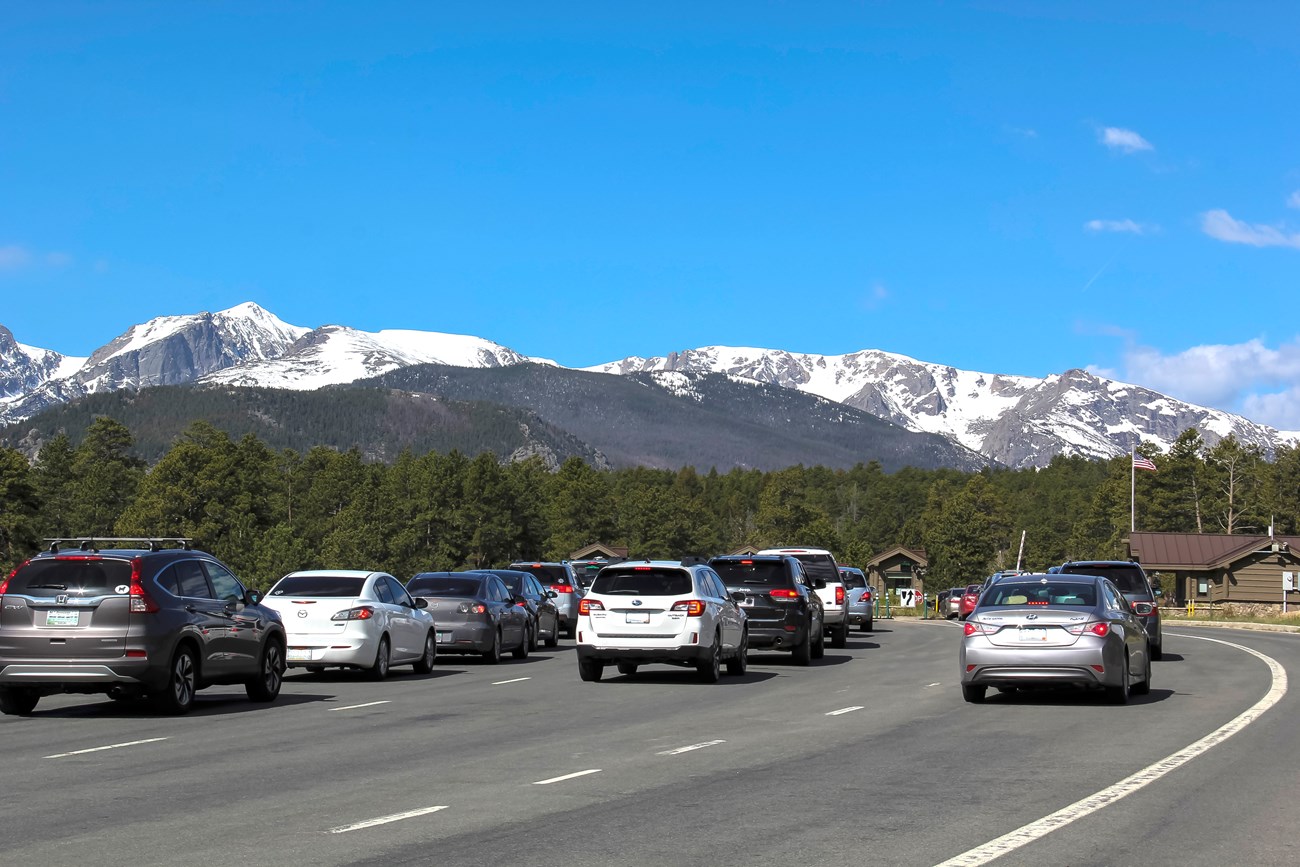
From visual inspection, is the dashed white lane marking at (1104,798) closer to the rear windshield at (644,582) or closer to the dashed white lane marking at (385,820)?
the dashed white lane marking at (385,820)

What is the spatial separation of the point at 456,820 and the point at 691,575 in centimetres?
1278

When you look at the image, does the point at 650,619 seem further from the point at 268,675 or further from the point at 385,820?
the point at 385,820

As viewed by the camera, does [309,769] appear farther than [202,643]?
No

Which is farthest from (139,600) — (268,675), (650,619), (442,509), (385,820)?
(442,509)

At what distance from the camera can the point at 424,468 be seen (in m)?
134

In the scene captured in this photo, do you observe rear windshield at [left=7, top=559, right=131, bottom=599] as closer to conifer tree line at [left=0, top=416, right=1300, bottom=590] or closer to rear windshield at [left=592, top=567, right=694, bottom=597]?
rear windshield at [left=592, top=567, right=694, bottom=597]

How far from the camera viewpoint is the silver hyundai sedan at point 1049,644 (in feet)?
59.5

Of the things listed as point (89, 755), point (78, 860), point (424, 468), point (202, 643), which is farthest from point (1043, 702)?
point (424, 468)

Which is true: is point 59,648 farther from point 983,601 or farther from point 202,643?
point 983,601

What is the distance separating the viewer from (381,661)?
74.8 ft

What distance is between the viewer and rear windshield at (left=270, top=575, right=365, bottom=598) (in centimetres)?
2241

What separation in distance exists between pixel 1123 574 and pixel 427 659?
1321 cm

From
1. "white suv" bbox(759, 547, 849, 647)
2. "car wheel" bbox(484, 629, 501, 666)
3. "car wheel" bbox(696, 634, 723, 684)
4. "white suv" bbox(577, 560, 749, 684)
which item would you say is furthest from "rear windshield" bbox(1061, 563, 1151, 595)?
"car wheel" bbox(484, 629, 501, 666)

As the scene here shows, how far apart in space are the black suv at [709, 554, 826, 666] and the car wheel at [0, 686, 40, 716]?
1238 cm
